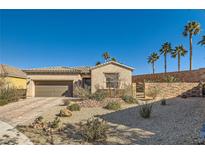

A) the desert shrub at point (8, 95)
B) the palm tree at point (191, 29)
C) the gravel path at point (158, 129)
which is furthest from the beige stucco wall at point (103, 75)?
the palm tree at point (191, 29)

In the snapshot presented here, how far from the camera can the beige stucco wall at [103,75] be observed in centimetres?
2223

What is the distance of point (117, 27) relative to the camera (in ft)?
53.1

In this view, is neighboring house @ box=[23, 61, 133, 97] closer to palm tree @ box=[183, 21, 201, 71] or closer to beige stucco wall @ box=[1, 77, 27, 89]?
beige stucco wall @ box=[1, 77, 27, 89]

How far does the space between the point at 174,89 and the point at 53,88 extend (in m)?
12.9

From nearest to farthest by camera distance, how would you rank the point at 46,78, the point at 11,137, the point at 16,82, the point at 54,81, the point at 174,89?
the point at 11,137 → the point at 174,89 → the point at 46,78 → the point at 54,81 → the point at 16,82

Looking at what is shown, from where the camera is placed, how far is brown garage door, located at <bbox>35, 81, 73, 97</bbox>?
24.3m

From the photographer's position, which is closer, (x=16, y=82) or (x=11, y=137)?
(x=11, y=137)

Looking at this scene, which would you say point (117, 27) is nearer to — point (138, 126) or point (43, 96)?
point (138, 126)

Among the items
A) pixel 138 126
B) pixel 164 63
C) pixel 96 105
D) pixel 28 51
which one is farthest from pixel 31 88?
pixel 164 63

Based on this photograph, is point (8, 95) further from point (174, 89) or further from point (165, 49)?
point (165, 49)

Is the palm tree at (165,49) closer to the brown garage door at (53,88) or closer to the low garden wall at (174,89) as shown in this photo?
the low garden wall at (174,89)

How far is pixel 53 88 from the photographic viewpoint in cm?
2450

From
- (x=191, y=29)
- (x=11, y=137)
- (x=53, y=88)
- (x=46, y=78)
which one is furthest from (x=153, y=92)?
(x=11, y=137)

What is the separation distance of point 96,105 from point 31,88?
1154 centimetres
